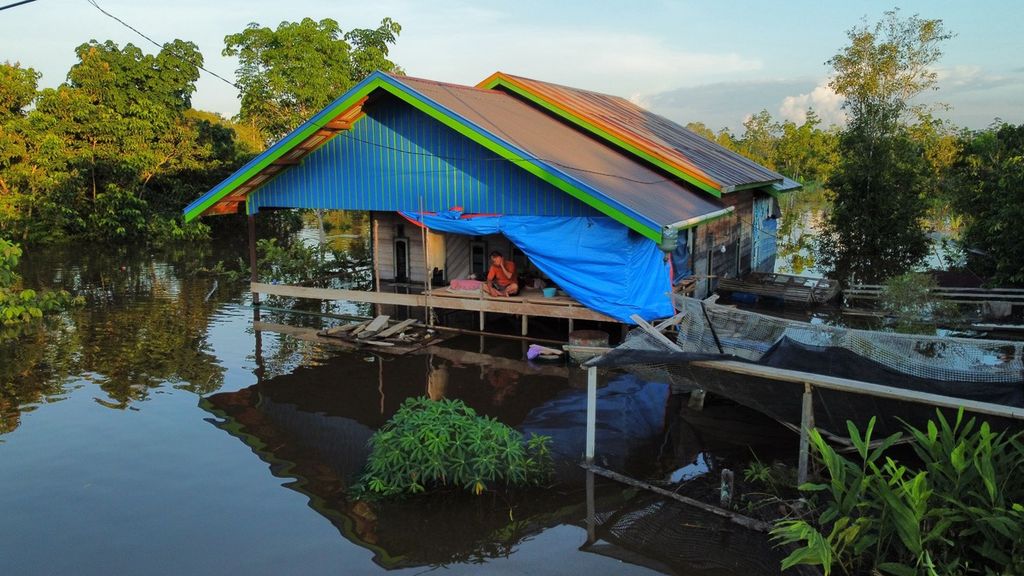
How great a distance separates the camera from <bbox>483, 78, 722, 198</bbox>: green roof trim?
1527 centimetres

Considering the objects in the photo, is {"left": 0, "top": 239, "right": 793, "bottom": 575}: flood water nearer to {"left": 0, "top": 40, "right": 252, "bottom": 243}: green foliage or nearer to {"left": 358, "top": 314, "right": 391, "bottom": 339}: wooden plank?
{"left": 358, "top": 314, "right": 391, "bottom": 339}: wooden plank

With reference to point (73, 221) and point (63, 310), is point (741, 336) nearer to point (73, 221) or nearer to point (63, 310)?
point (63, 310)

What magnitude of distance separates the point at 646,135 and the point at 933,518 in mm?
13766

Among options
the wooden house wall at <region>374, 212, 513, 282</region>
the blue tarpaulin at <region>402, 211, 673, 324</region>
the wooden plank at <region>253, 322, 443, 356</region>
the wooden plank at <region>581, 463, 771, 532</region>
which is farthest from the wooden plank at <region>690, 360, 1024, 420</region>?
the wooden house wall at <region>374, 212, 513, 282</region>

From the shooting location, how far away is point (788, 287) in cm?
1833

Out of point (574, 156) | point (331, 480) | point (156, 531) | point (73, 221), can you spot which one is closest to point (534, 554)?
point (331, 480)

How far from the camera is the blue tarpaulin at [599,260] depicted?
1274cm

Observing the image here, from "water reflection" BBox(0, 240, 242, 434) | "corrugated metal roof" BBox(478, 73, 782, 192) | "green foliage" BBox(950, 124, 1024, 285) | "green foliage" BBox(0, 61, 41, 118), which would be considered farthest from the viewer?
"green foliage" BBox(0, 61, 41, 118)

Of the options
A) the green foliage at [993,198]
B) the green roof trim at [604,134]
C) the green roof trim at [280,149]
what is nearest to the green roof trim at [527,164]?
the green roof trim at [280,149]

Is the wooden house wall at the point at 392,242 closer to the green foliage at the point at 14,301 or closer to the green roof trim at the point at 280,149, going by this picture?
the green roof trim at the point at 280,149

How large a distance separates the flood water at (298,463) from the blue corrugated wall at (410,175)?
9.76 feet

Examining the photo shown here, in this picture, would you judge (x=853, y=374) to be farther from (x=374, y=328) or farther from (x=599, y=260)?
(x=374, y=328)

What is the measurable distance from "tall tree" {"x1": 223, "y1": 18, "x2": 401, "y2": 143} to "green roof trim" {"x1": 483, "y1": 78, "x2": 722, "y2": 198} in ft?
47.2

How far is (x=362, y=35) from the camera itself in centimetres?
3328
